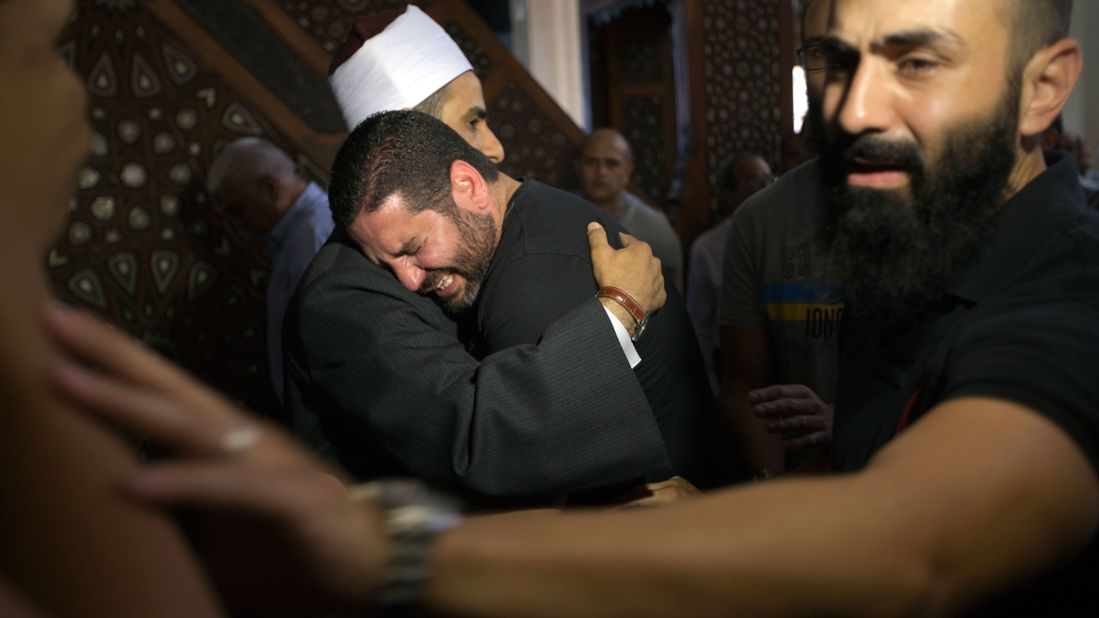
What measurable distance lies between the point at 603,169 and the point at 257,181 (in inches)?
73.1

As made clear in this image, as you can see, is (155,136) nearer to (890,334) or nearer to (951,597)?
(890,334)

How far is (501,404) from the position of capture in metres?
1.81

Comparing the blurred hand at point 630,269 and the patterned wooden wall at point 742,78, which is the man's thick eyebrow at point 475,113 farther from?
the patterned wooden wall at point 742,78

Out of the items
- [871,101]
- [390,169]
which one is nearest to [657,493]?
[390,169]

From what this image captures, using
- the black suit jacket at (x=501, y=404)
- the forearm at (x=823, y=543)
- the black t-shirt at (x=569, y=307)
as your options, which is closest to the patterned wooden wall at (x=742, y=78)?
the black t-shirt at (x=569, y=307)

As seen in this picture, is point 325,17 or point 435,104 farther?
point 325,17

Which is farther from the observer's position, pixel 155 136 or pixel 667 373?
pixel 155 136

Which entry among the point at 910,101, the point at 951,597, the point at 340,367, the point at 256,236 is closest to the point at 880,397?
the point at 910,101

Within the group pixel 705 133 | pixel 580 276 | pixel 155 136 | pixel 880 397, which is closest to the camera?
pixel 880 397

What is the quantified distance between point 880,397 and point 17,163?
104cm

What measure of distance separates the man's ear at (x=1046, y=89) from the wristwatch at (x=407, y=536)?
0.86m

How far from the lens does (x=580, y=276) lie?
204 cm

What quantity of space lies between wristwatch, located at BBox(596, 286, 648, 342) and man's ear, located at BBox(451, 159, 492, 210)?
40cm

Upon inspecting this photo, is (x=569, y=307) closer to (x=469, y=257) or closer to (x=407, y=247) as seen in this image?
(x=469, y=257)
